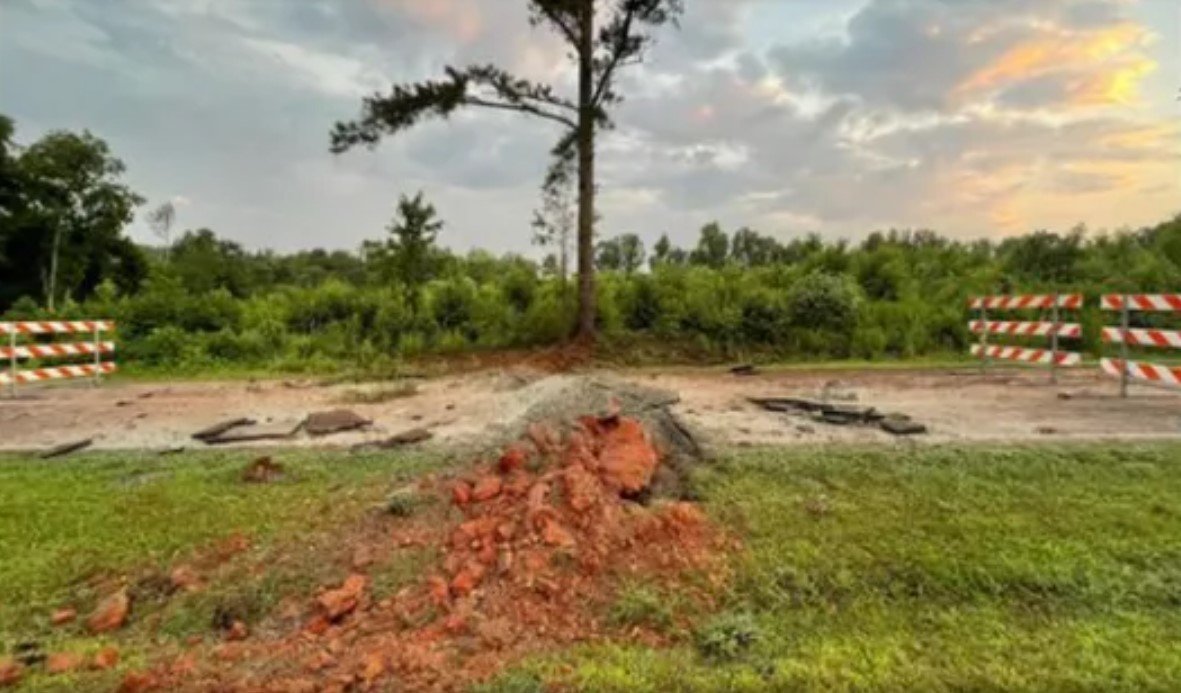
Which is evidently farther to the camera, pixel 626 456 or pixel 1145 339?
pixel 1145 339

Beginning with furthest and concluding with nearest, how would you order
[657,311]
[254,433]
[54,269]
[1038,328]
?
[54,269], [657,311], [1038,328], [254,433]

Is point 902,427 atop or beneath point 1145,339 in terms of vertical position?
beneath

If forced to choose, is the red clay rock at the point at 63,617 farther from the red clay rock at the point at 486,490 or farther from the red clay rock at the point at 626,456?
the red clay rock at the point at 626,456

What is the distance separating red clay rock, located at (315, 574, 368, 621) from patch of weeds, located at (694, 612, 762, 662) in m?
1.57

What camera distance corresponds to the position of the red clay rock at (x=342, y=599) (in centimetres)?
367

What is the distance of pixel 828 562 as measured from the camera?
4129 millimetres

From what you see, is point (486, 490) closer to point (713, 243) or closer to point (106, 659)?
point (106, 659)

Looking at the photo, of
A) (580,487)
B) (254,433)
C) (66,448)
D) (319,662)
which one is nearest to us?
(319,662)

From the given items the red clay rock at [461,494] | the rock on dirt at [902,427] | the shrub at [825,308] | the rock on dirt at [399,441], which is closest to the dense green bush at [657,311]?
the shrub at [825,308]

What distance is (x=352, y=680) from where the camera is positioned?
309cm

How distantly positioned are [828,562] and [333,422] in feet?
17.6

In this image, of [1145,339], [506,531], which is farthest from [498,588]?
[1145,339]

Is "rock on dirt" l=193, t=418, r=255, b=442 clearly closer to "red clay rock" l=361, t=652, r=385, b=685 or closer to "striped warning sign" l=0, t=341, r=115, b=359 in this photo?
"striped warning sign" l=0, t=341, r=115, b=359

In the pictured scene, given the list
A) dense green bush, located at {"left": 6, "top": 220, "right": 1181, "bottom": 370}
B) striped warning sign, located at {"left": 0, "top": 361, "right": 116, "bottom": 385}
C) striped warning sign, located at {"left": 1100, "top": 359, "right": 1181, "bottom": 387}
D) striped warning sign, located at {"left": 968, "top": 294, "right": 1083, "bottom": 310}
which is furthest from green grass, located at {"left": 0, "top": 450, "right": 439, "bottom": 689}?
striped warning sign, located at {"left": 968, "top": 294, "right": 1083, "bottom": 310}
